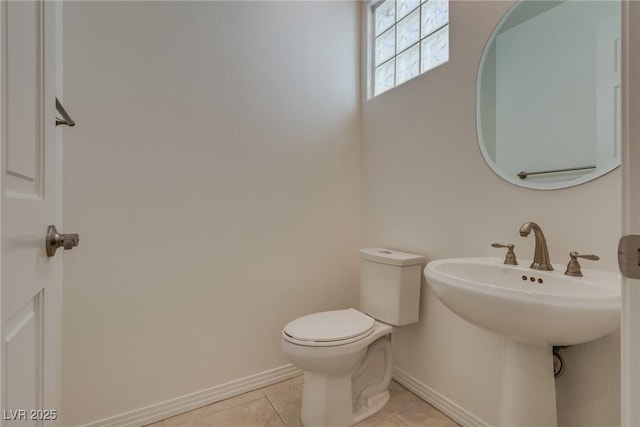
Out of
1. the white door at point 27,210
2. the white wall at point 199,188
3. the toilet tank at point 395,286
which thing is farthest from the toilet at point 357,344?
the white door at point 27,210

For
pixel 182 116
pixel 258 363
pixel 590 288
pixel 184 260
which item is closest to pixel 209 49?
pixel 182 116

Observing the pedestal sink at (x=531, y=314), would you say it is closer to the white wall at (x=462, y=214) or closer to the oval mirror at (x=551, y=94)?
the white wall at (x=462, y=214)

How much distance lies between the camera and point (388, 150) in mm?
1868

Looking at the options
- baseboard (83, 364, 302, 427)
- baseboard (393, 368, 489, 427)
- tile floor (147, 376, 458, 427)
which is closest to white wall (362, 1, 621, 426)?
baseboard (393, 368, 489, 427)

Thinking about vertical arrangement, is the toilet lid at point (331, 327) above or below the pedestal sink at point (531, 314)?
below

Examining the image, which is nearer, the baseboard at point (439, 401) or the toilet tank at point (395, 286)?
the baseboard at point (439, 401)

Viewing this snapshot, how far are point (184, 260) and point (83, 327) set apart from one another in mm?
487

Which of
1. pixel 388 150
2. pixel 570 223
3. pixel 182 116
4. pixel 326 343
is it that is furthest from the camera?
pixel 388 150

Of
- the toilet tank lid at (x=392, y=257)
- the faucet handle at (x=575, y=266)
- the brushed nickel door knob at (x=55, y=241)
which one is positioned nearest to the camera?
the brushed nickel door knob at (x=55, y=241)

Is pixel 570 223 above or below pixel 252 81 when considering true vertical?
below

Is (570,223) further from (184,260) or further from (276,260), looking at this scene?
(184,260)

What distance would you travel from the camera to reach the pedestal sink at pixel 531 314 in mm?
781

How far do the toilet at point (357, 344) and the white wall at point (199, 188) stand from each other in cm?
37

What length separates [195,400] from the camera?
5.19ft
